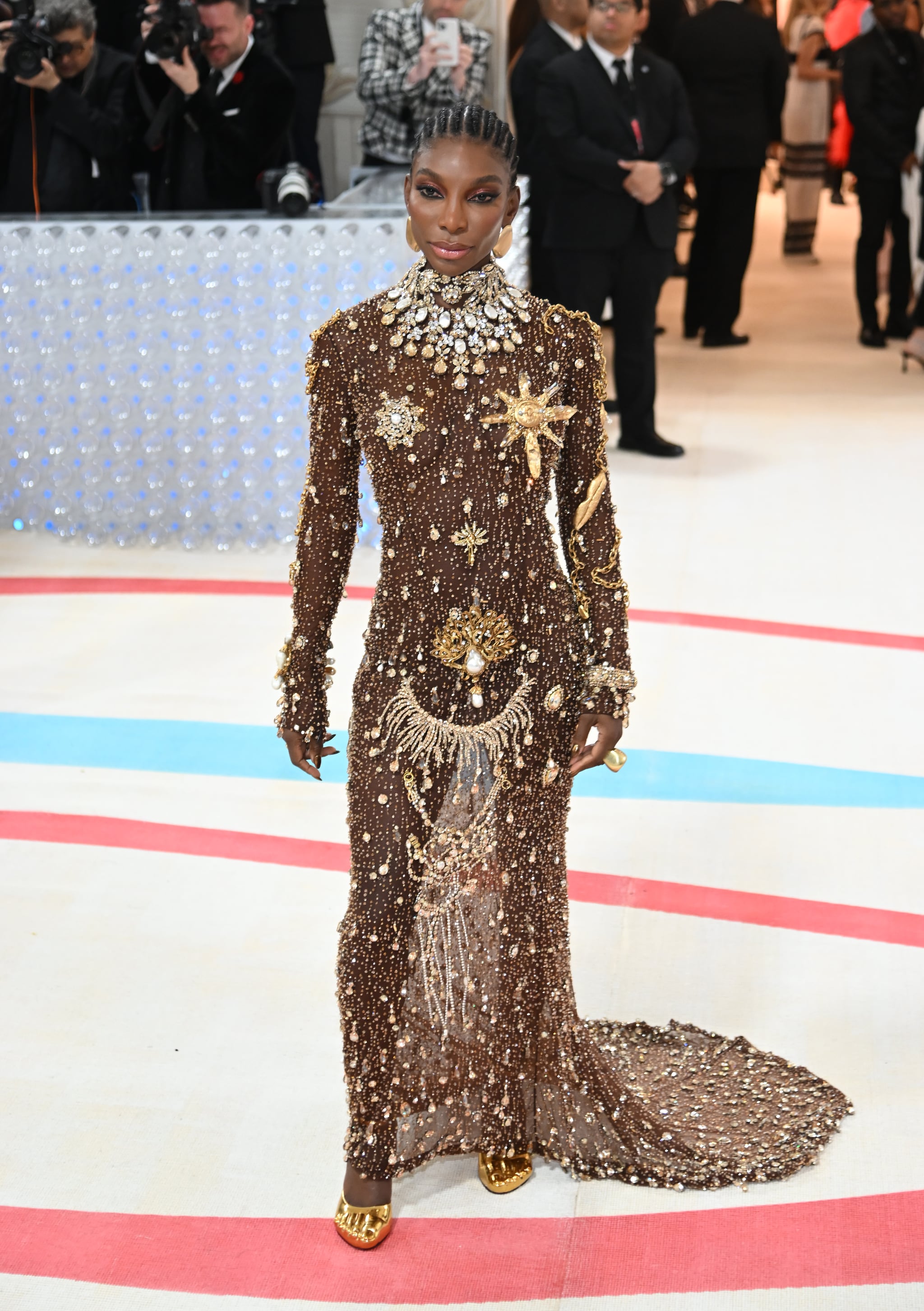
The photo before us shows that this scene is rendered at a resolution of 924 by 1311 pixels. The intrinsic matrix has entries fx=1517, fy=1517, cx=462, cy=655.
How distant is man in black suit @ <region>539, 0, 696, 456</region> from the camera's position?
553 cm

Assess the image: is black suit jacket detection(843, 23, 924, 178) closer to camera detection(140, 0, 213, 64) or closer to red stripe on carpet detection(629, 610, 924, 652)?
camera detection(140, 0, 213, 64)

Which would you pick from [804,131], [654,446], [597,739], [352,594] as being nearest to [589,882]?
[597,739]

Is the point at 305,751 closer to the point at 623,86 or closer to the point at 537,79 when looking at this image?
the point at 623,86

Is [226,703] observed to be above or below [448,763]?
below

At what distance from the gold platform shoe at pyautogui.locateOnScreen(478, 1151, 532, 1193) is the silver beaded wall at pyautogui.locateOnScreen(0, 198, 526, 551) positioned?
9.32 feet

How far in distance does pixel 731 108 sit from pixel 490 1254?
642cm

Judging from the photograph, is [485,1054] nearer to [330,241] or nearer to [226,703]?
[226,703]

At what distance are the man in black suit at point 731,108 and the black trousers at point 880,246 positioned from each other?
544 mm

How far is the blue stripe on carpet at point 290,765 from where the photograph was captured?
3479 mm

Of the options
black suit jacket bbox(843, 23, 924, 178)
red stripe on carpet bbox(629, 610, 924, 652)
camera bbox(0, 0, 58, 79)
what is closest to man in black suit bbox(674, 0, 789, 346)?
black suit jacket bbox(843, 23, 924, 178)

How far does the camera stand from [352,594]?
4.68 meters

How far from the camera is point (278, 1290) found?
82.9 inches

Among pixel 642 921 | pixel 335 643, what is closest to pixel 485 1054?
pixel 642 921

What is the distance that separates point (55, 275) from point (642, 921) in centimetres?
312
